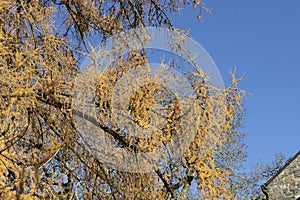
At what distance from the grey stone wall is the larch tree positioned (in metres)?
7.03

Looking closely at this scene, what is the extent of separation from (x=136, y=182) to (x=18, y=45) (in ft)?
2.48

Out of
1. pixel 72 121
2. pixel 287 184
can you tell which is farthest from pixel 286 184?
pixel 72 121

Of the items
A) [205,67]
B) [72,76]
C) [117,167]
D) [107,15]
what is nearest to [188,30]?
[205,67]

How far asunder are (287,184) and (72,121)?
769 centimetres

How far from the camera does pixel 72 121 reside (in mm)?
1956

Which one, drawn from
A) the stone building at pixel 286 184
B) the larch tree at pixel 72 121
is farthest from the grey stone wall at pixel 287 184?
the larch tree at pixel 72 121

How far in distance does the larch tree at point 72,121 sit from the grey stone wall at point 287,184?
7035 millimetres

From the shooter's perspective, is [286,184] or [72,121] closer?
[72,121]

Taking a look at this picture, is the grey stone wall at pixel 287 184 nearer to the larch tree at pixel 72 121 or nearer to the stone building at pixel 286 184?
the stone building at pixel 286 184

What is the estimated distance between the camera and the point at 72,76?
212 cm

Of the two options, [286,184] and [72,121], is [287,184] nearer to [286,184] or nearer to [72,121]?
[286,184]

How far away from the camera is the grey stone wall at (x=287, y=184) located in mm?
8828

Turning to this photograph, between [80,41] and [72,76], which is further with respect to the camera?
[80,41]

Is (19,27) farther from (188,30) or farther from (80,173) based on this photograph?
(188,30)
